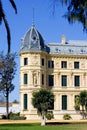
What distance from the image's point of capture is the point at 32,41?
68.9 m

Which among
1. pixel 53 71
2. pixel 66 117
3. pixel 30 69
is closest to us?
pixel 66 117

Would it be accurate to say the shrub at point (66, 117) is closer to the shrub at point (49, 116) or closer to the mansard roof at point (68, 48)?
the shrub at point (49, 116)

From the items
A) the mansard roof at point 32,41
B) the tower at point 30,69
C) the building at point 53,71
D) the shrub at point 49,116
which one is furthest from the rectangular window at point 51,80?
the shrub at point 49,116

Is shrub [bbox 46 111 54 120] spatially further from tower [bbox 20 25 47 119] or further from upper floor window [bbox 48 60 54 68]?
upper floor window [bbox 48 60 54 68]

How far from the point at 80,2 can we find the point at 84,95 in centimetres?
5055

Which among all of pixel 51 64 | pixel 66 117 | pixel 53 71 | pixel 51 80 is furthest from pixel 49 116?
pixel 51 64

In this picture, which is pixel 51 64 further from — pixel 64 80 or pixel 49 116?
pixel 49 116

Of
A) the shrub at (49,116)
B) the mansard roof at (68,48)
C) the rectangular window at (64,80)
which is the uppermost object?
the mansard roof at (68,48)

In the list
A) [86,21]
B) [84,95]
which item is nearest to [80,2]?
[86,21]

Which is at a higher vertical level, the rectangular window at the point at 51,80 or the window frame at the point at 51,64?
the window frame at the point at 51,64

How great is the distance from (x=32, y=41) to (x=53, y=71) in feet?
21.9

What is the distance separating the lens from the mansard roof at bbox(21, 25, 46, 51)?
6850cm

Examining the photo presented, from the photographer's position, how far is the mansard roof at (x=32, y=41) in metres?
68.5

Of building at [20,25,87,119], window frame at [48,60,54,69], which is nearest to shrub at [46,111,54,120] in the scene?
building at [20,25,87,119]
